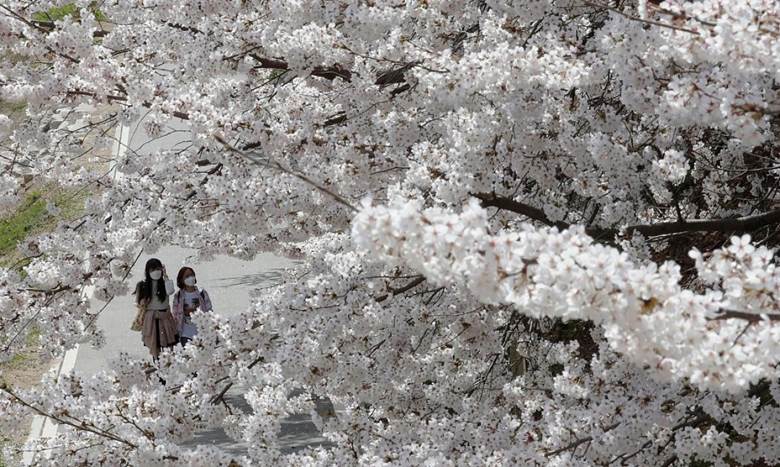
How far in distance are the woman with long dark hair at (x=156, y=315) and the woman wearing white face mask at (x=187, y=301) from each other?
0.09 m

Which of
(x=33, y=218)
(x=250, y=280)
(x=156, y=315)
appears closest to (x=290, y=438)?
(x=156, y=315)

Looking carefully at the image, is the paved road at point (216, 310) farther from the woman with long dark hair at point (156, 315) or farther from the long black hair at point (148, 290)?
the long black hair at point (148, 290)

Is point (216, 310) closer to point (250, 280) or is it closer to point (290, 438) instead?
point (250, 280)

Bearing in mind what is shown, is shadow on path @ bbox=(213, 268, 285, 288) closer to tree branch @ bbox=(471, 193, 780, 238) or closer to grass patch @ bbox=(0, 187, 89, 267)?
grass patch @ bbox=(0, 187, 89, 267)

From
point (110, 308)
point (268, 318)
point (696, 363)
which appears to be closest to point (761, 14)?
point (696, 363)

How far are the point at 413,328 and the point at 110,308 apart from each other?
333 inches

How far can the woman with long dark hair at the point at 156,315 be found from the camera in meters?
10.9

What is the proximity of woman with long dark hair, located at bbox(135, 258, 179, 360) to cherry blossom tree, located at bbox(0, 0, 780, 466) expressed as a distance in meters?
2.24

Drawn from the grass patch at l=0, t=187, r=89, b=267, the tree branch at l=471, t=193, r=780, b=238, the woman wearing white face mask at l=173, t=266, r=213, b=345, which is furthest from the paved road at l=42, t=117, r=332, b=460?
the tree branch at l=471, t=193, r=780, b=238

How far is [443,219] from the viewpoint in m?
3.31

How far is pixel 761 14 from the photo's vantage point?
3.92 metres

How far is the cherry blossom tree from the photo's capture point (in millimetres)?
3402

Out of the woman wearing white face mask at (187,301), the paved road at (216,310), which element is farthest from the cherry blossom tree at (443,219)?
the paved road at (216,310)

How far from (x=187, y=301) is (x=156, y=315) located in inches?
12.9
